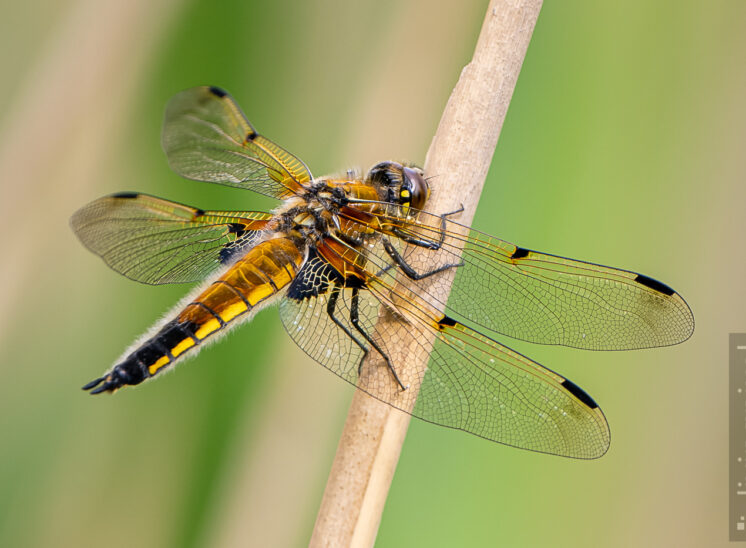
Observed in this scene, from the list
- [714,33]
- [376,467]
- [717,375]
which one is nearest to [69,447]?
[376,467]

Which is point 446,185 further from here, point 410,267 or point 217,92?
point 217,92

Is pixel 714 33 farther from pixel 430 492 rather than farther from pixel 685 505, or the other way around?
pixel 430 492

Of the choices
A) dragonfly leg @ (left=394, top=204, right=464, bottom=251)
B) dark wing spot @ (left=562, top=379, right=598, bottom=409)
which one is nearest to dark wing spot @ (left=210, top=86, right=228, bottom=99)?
dragonfly leg @ (left=394, top=204, right=464, bottom=251)

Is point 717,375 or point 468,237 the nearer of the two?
point 468,237

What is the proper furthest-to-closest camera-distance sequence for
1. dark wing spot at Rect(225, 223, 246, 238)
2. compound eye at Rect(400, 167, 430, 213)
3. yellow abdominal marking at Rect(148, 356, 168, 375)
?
dark wing spot at Rect(225, 223, 246, 238)
compound eye at Rect(400, 167, 430, 213)
yellow abdominal marking at Rect(148, 356, 168, 375)

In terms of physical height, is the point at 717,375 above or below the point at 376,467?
above

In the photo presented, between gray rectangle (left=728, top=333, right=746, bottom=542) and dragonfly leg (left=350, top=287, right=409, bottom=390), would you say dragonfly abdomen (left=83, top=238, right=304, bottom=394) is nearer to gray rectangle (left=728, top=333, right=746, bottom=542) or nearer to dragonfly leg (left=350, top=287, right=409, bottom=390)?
dragonfly leg (left=350, top=287, right=409, bottom=390)
